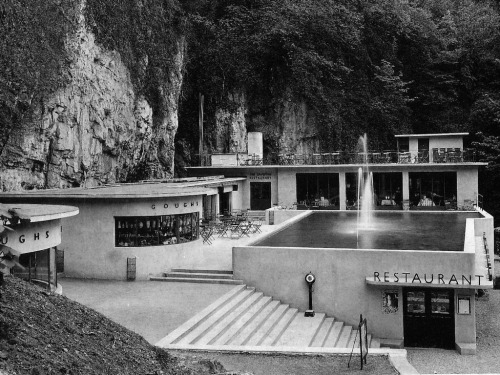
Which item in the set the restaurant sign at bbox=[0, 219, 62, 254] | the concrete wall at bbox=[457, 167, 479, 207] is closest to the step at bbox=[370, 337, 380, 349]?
the restaurant sign at bbox=[0, 219, 62, 254]

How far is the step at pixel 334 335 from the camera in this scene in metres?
13.7

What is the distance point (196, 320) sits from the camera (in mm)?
12297

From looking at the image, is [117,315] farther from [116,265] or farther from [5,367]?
[5,367]

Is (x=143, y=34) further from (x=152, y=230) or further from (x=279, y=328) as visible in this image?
(x=279, y=328)

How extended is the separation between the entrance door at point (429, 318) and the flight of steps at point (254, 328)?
1244 millimetres

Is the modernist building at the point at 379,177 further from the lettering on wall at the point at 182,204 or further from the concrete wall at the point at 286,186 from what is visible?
the lettering on wall at the point at 182,204

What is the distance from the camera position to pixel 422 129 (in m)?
43.2

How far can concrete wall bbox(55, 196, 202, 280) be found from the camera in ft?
56.2

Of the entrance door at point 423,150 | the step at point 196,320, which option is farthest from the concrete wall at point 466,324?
the entrance door at point 423,150

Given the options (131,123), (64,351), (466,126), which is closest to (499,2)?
(466,126)

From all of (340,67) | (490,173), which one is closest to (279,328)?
(490,173)

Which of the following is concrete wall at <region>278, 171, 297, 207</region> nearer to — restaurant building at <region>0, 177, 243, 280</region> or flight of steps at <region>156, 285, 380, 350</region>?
restaurant building at <region>0, 177, 243, 280</region>

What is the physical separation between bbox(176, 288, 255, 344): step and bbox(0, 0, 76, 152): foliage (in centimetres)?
1261

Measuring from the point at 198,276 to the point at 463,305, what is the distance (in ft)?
27.2
